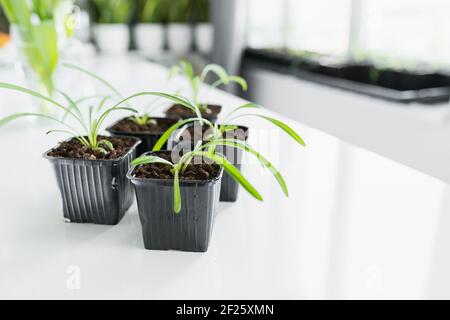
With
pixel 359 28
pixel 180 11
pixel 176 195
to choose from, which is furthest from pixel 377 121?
pixel 180 11

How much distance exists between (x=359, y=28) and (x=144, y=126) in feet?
7.49

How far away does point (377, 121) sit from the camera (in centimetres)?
204

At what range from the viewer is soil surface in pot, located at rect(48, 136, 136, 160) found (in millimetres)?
747

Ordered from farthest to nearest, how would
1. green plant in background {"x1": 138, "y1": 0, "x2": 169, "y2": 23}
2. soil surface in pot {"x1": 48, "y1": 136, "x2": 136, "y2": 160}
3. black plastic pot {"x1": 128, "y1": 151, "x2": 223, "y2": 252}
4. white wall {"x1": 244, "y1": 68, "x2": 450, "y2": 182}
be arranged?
green plant in background {"x1": 138, "y1": 0, "x2": 169, "y2": 23} → white wall {"x1": 244, "y1": 68, "x2": 450, "y2": 182} → soil surface in pot {"x1": 48, "y1": 136, "x2": 136, "y2": 160} → black plastic pot {"x1": 128, "y1": 151, "x2": 223, "y2": 252}

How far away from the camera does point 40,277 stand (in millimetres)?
611

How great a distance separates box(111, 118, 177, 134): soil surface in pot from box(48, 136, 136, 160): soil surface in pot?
0.11 meters

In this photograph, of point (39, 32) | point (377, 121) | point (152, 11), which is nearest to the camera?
point (39, 32)

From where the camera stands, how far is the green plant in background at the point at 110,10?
3.31 meters

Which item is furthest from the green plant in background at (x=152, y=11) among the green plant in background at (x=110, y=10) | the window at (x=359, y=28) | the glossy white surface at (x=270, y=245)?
the glossy white surface at (x=270, y=245)

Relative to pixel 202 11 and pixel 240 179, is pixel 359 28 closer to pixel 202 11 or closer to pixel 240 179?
pixel 202 11

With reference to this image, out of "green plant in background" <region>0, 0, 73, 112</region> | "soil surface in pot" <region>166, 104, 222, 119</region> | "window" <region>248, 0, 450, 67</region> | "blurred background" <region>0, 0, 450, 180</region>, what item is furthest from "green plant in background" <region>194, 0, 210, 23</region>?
"soil surface in pot" <region>166, 104, 222, 119</region>

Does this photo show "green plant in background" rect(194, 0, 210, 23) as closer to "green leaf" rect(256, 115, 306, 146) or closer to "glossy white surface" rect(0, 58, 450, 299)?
"glossy white surface" rect(0, 58, 450, 299)

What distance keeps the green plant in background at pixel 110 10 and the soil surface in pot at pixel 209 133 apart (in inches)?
107

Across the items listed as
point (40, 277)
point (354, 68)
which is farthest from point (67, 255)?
point (354, 68)
